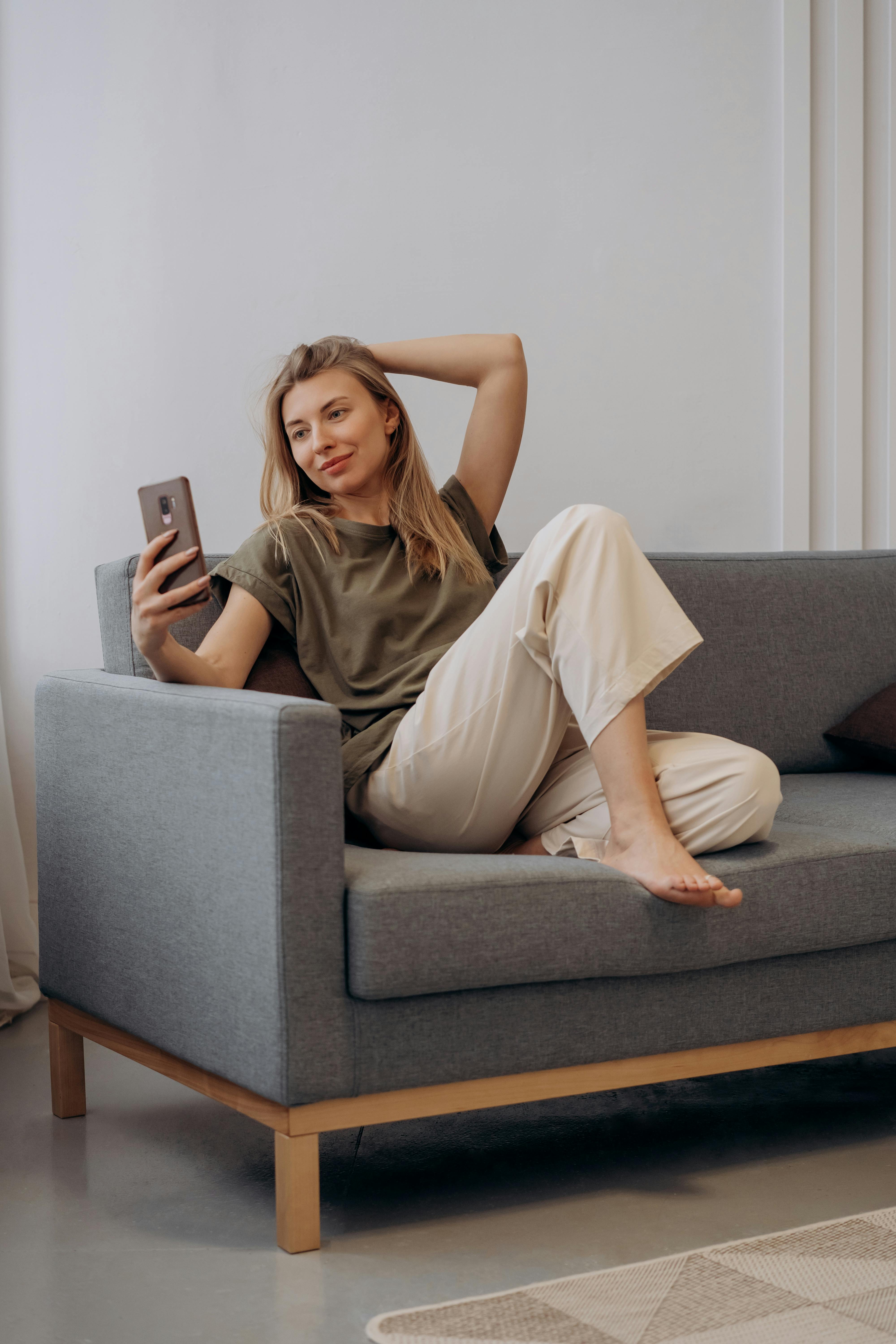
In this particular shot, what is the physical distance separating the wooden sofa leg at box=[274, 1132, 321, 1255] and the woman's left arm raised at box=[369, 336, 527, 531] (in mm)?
1039

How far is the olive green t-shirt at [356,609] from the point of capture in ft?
5.77

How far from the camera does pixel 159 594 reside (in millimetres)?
1528

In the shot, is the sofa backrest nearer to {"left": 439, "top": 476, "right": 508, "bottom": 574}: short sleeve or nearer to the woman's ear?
{"left": 439, "top": 476, "right": 508, "bottom": 574}: short sleeve

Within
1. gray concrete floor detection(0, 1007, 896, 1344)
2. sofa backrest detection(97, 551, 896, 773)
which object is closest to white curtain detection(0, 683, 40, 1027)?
gray concrete floor detection(0, 1007, 896, 1344)

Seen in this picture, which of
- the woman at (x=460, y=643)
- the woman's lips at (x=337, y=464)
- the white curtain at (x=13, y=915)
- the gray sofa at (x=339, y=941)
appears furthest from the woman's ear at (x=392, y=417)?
the white curtain at (x=13, y=915)

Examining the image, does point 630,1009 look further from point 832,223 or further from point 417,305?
point 832,223

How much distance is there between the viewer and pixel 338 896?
1.35 meters

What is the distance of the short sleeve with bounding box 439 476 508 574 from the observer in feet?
6.65

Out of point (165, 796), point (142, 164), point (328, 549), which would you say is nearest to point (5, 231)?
point (142, 164)

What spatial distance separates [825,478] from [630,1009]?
178cm

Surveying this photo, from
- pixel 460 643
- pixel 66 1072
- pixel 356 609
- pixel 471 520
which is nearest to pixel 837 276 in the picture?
pixel 471 520

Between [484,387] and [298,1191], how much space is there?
1.26 metres

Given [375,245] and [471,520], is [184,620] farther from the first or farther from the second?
[375,245]

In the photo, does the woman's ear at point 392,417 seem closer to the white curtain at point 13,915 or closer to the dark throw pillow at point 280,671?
the dark throw pillow at point 280,671
